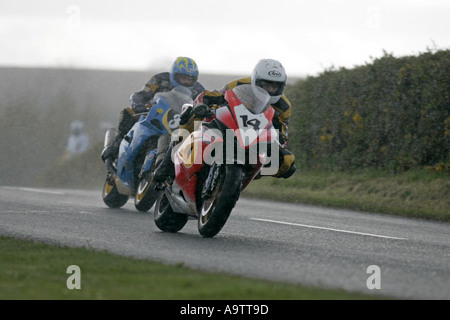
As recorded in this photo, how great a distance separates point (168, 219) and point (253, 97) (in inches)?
75.5

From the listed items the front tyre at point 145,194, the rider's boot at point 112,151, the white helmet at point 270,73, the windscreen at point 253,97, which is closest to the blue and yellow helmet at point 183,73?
the front tyre at point 145,194

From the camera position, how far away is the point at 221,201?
9375 millimetres

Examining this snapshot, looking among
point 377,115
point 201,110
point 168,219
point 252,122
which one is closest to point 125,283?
point 252,122

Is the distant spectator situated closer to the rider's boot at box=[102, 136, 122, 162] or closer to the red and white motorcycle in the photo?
the rider's boot at box=[102, 136, 122, 162]

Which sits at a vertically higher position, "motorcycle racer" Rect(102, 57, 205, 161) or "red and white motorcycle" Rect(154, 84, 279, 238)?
"motorcycle racer" Rect(102, 57, 205, 161)

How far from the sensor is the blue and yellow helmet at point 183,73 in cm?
1348

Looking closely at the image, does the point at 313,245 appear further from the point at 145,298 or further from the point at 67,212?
the point at 67,212

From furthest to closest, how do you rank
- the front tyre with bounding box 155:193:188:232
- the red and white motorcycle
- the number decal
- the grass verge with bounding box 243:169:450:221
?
the grass verge with bounding box 243:169:450:221, the front tyre with bounding box 155:193:188:232, the number decal, the red and white motorcycle

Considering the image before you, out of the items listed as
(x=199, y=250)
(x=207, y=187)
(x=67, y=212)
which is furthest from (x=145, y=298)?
(x=67, y=212)

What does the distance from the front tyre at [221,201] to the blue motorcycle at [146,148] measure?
2.84 metres

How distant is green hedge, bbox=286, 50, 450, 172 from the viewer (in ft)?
57.5

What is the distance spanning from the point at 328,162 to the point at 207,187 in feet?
38.1

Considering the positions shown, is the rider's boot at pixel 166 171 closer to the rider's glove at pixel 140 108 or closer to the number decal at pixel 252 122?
the number decal at pixel 252 122

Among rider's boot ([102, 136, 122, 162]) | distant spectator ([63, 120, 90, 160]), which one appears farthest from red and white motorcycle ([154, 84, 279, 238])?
distant spectator ([63, 120, 90, 160])
